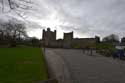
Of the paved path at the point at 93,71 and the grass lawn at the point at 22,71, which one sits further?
the grass lawn at the point at 22,71

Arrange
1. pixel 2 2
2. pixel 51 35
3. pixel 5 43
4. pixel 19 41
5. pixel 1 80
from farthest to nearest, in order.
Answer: pixel 51 35
pixel 19 41
pixel 5 43
pixel 1 80
pixel 2 2

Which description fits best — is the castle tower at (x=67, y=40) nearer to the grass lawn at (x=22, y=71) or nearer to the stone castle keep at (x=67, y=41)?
the stone castle keep at (x=67, y=41)

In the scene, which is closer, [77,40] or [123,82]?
[123,82]

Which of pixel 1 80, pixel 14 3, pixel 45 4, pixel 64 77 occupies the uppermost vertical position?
pixel 45 4

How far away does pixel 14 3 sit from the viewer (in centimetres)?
318

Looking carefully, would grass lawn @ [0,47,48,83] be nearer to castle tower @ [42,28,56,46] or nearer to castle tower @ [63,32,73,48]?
castle tower @ [63,32,73,48]

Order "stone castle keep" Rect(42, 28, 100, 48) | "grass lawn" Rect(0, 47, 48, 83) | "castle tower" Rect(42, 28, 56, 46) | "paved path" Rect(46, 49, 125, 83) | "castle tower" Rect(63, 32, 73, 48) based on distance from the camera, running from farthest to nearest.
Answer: "castle tower" Rect(42, 28, 56, 46) → "castle tower" Rect(63, 32, 73, 48) → "stone castle keep" Rect(42, 28, 100, 48) → "grass lawn" Rect(0, 47, 48, 83) → "paved path" Rect(46, 49, 125, 83)

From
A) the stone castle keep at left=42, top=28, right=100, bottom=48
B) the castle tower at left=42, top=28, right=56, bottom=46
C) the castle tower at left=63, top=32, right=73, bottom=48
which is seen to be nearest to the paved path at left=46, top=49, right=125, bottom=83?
the stone castle keep at left=42, top=28, right=100, bottom=48

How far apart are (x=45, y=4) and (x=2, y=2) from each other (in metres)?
1.59

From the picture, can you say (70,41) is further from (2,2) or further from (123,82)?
(2,2)

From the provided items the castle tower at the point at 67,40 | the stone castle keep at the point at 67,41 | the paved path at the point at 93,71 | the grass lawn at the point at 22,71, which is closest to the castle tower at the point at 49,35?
the stone castle keep at the point at 67,41

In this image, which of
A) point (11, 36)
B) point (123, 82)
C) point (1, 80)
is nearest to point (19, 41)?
point (11, 36)

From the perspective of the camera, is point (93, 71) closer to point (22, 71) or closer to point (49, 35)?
point (22, 71)

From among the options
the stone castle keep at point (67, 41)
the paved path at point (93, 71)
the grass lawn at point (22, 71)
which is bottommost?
the grass lawn at point (22, 71)
